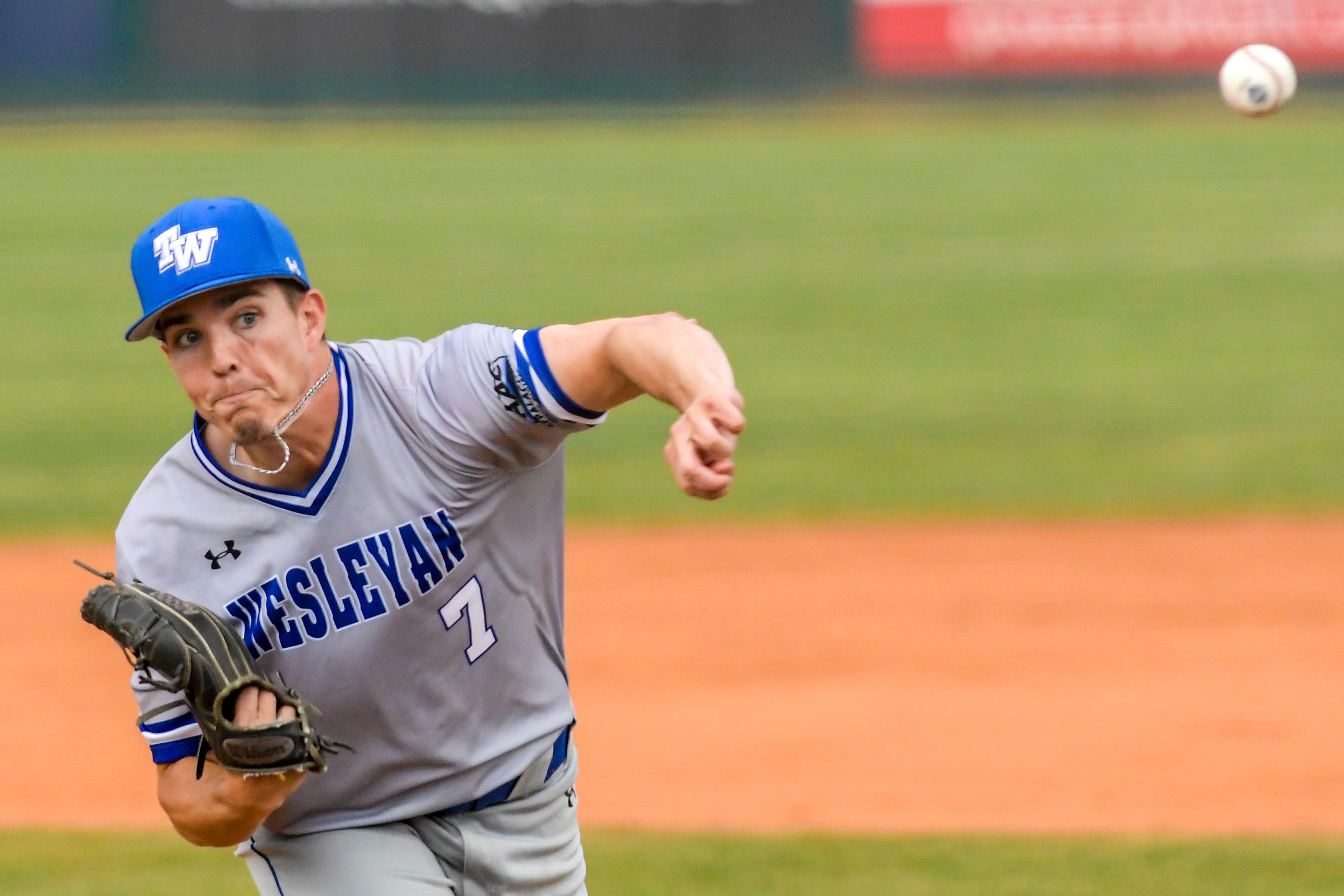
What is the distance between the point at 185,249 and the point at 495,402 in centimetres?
59

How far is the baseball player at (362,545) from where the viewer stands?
3023mm

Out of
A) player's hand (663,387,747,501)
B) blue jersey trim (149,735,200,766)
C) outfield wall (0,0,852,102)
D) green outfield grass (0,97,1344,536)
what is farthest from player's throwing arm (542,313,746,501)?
outfield wall (0,0,852,102)

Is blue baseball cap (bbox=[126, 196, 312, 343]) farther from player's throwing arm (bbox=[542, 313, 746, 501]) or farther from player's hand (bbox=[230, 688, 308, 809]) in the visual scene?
player's hand (bbox=[230, 688, 308, 809])

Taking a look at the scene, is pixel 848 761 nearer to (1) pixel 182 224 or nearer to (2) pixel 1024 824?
(2) pixel 1024 824

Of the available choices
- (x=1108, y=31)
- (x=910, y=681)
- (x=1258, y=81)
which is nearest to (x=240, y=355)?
(x=1258, y=81)

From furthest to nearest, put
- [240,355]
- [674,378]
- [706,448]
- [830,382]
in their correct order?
[830,382] → [240,355] → [674,378] → [706,448]

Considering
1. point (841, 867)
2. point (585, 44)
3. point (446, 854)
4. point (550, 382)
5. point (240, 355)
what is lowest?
point (841, 867)

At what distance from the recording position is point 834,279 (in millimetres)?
17094

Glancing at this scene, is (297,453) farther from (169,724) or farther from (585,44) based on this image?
(585,44)

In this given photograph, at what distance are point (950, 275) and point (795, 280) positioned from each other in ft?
4.95

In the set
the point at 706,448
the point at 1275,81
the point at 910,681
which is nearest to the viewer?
the point at 706,448

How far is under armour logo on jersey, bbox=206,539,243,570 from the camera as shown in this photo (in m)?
3.13

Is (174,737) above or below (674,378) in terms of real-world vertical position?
below

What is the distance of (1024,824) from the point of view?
18.5ft
